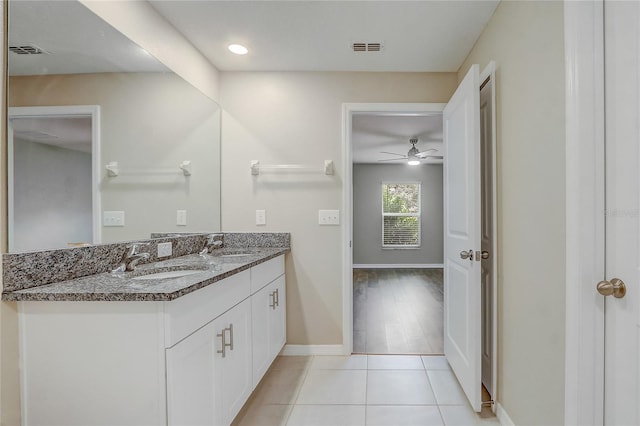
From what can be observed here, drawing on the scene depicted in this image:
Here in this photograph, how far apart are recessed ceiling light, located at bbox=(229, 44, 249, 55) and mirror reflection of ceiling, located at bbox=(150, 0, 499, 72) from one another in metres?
0.05

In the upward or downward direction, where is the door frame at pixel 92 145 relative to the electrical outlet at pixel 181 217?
upward

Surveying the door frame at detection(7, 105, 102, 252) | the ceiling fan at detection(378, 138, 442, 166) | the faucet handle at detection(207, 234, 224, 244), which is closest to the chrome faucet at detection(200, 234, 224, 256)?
the faucet handle at detection(207, 234, 224, 244)

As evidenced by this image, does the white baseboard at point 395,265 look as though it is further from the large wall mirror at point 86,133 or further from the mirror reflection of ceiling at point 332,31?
the large wall mirror at point 86,133

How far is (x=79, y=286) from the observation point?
4.09 feet

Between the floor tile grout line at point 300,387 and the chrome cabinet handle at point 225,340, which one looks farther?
the floor tile grout line at point 300,387

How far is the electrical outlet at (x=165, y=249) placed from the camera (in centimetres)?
202

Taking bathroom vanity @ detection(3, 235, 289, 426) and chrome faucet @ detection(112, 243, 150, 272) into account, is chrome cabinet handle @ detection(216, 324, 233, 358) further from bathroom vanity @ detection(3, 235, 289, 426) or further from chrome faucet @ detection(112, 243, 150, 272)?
chrome faucet @ detection(112, 243, 150, 272)

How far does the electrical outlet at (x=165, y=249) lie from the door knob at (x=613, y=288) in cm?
215

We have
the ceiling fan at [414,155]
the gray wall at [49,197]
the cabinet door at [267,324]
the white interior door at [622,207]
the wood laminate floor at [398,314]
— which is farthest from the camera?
the ceiling fan at [414,155]

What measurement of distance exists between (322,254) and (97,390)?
5.84 feet

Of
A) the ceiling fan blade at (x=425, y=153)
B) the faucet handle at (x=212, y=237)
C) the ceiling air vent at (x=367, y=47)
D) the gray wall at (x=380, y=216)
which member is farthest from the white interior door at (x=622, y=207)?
the gray wall at (x=380, y=216)

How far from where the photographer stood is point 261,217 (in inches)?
108

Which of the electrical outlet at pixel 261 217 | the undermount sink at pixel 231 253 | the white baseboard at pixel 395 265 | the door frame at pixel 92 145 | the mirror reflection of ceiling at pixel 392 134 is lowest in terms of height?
the white baseboard at pixel 395 265

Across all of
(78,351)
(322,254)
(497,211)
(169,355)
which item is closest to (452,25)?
(497,211)
